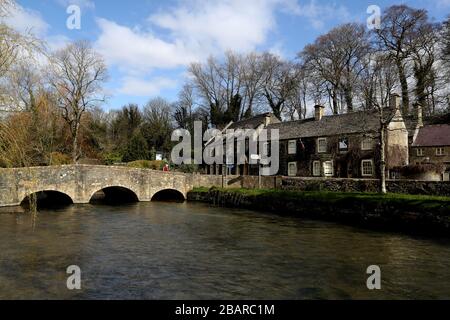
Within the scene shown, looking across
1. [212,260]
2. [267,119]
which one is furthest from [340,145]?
[212,260]

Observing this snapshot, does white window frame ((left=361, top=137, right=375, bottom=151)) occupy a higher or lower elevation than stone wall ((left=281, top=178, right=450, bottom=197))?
higher

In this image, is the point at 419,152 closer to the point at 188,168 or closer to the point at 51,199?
the point at 188,168

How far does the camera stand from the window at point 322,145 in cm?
3322

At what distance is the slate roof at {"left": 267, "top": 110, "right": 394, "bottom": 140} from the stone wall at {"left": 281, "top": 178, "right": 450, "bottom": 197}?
5.54 metres

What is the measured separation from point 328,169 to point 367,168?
3.65 metres

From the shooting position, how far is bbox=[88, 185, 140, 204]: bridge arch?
3144 centimetres

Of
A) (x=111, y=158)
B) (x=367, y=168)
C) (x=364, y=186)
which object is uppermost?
(x=111, y=158)

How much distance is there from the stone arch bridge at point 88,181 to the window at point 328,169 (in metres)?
9.27

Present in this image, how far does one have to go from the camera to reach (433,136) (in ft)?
106

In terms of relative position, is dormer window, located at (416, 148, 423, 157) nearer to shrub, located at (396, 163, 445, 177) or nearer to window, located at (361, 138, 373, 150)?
shrub, located at (396, 163, 445, 177)

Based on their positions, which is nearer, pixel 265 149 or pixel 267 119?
pixel 265 149

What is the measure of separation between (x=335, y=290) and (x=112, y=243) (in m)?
9.06

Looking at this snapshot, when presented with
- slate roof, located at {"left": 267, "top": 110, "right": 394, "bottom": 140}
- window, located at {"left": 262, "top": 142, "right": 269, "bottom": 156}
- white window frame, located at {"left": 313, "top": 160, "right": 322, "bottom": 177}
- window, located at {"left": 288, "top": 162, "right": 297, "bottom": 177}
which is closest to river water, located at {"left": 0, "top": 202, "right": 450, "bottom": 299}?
slate roof, located at {"left": 267, "top": 110, "right": 394, "bottom": 140}

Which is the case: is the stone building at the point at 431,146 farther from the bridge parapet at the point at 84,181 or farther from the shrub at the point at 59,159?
the shrub at the point at 59,159
